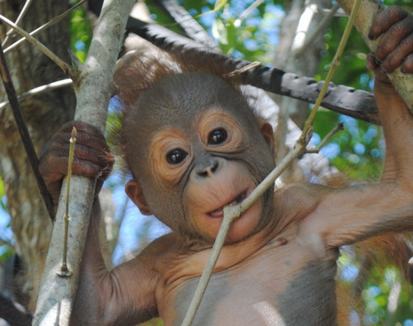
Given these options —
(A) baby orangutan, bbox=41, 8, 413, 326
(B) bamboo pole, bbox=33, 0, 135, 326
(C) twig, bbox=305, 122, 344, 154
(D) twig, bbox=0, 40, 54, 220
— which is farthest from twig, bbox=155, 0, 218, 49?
(C) twig, bbox=305, 122, 344, 154

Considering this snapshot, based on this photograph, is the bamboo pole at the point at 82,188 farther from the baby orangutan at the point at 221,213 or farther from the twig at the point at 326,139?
the twig at the point at 326,139

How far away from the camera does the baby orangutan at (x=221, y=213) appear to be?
4.11 metres

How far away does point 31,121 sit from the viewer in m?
5.88

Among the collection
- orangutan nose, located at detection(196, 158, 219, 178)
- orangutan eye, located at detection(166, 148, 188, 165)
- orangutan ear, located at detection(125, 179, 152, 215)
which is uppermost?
orangutan eye, located at detection(166, 148, 188, 165)

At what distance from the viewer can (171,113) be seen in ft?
14.6

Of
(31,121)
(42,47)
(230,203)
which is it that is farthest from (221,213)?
(31,121)

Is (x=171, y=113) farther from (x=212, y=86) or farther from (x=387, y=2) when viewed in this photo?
(x=387, y=2)

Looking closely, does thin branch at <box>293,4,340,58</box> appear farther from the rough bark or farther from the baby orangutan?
the baby orangutan

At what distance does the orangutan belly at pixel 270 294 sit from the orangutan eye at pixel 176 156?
496 mm

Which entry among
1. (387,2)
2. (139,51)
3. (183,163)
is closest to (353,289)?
(183,163)

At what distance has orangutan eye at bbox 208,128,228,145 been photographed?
14.1 ft

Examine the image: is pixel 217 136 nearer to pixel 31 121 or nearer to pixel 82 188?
pixel 82 188

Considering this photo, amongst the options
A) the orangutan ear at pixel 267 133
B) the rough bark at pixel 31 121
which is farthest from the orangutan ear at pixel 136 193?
the rough bark at pixel 31 121

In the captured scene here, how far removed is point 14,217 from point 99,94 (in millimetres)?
2139
